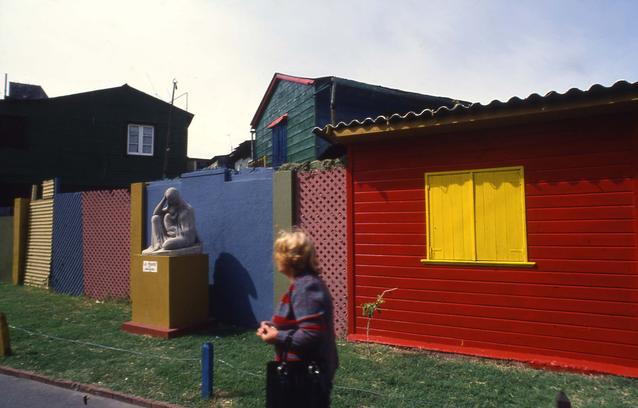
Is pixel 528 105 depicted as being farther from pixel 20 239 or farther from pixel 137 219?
pixel 20 239

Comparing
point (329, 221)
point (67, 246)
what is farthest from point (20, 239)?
point (329, 221)

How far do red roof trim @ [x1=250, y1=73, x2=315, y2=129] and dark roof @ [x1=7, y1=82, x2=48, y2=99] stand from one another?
416 inches

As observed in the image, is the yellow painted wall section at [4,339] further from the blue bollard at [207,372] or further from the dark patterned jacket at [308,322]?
the dark patterned jacket at [308,322]

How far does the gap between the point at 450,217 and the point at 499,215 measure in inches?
22.4

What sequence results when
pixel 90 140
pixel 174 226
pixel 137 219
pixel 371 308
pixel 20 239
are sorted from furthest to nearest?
pixel 90 140
pixel 20 239
pixel 137 219
pixel 174 226
pixel 371 308

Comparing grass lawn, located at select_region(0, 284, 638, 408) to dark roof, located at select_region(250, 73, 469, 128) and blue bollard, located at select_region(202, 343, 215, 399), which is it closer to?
blue bollard, located at select_region(202, 343, 215, 399)

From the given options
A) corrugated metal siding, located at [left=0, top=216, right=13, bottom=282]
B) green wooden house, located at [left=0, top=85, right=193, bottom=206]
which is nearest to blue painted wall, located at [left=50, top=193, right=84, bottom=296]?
corrugated metal siding, located at [left=0, top=216, right=13, bottom=282]

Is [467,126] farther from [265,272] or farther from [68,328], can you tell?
[68,328]

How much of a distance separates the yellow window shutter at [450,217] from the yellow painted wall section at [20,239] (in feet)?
35.8

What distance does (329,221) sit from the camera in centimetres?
636

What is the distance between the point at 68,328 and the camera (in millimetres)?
6910

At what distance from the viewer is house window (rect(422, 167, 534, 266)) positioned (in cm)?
509

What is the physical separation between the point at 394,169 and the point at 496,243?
1.57 metres

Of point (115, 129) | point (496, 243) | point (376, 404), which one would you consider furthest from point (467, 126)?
point (115, 129)
